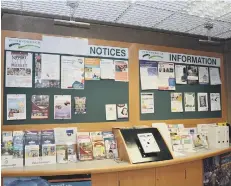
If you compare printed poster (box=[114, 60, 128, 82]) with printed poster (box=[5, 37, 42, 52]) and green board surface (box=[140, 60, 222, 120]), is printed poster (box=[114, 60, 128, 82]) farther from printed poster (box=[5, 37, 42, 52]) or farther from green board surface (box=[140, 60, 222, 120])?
printed poster (box=[5, 37, 42, 52])

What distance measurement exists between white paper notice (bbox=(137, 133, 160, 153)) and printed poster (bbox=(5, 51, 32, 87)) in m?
1.66

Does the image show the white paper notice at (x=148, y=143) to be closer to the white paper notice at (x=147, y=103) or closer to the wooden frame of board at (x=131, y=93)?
the wooden frame of board at (x=131, y=93)

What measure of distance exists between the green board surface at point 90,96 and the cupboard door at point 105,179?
0.85m

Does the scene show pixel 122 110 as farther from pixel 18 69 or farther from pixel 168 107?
pixel 18 69

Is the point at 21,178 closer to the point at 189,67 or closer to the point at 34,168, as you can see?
the point at 34,168

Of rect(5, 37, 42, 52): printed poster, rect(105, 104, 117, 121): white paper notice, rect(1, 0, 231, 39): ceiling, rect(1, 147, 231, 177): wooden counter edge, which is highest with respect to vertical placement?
rect(1, 0, 231, 39): ceiling

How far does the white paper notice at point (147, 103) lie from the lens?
3.68 m

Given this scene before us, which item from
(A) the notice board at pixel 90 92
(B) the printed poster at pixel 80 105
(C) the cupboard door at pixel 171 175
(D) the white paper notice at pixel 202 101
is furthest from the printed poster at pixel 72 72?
(D) the white paper notice at pixel 202 101

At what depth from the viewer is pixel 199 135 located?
4.02 meters

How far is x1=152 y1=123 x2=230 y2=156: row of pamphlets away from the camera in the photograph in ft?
11.9

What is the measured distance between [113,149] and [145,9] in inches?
76.2

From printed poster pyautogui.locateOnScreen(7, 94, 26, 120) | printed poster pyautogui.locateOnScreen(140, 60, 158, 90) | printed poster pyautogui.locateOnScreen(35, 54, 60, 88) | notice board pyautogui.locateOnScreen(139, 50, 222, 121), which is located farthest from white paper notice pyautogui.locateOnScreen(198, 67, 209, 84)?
printed poster pyautogui.locateOnScreen(7, 94, 26, 120)

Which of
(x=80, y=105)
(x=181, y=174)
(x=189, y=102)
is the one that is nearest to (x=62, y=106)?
(x=80, y=105)

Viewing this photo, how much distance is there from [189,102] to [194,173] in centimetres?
125
